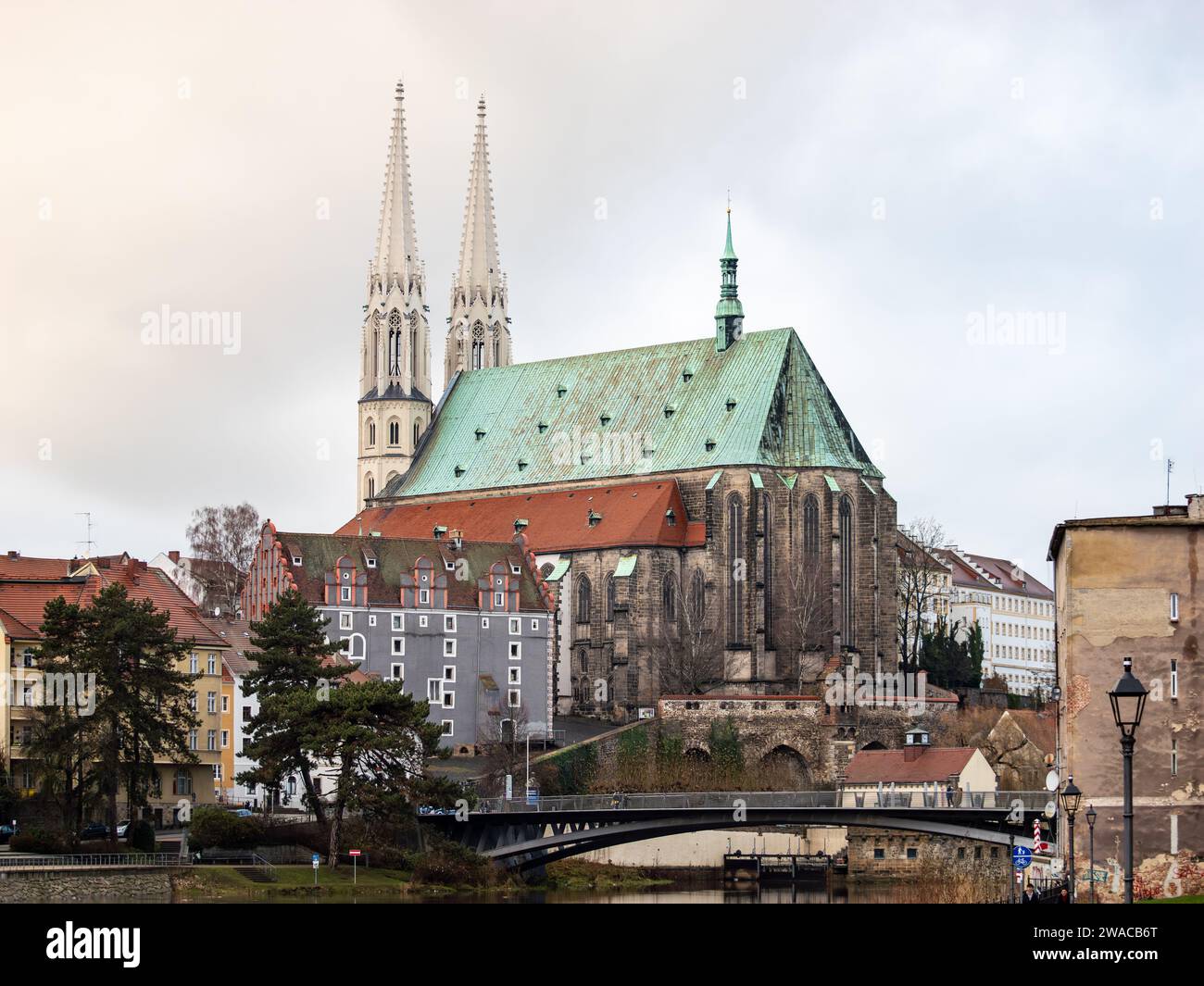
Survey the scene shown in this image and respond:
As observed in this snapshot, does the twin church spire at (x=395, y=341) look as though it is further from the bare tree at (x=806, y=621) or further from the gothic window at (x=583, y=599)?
the bare tree at (x=806, y=621)

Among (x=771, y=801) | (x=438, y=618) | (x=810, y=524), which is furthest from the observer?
(x=810, y=524)

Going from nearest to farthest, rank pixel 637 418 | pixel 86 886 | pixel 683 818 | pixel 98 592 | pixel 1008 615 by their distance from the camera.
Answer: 1. pixel 86 886
2. pixel 683 818
3. pixel 98 592
4. pixel 637 418
5. pixel 1008 615

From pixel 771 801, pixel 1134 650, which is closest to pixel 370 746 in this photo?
pixel 771 801

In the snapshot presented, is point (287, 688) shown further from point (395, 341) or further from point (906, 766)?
point (395, 341)

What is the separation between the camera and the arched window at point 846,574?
417ft

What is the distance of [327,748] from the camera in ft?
271

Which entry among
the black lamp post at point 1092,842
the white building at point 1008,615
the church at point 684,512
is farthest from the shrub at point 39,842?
the white building at point 1008,615

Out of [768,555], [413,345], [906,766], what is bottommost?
[906,766]

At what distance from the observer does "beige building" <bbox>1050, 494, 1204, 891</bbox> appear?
58.6 metres

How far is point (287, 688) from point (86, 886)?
18.6 metres

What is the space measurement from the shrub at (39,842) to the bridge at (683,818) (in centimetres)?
1425

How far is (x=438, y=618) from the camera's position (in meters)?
113

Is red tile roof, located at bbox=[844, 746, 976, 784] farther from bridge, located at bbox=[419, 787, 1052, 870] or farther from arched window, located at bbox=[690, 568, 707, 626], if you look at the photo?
arched window, located at bbox=[690, 568, 707, 626]
